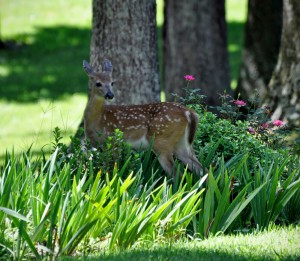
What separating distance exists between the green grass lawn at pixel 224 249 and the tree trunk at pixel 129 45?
401cm

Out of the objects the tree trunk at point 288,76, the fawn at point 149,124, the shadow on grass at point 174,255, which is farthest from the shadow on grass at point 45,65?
the shadow on grass at point 174,255

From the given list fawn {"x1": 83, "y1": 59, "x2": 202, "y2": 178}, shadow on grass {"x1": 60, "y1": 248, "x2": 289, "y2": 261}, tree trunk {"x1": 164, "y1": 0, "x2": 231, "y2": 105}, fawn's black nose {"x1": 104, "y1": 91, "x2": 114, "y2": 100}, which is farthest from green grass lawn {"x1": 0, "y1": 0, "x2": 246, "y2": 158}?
shadow on grass {"x1": 60, "y1": 248, "x2": 289, "y2": 261}

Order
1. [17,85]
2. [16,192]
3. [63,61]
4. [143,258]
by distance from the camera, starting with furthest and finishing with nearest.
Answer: [63,61]
[17,85]
[16,192]
[143,258]

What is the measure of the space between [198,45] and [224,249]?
9.24 m

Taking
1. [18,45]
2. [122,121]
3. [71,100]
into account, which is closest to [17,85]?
[71,100]

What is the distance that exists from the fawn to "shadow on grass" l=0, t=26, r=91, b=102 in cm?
796

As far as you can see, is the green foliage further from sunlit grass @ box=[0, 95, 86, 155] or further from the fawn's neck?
sunlit grass @ box=[0, 95, 86, 155]

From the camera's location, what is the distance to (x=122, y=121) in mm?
9297

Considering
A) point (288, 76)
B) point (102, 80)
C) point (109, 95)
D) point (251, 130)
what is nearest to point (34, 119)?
point (288, 76)

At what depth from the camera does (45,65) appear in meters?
21.7

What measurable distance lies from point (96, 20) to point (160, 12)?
16.9 meters

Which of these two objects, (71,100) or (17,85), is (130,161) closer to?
(71,100)

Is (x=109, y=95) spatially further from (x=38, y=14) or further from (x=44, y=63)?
(x=38, y=14)

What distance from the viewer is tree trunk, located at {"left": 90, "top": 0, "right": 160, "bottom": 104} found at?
10.7 m
